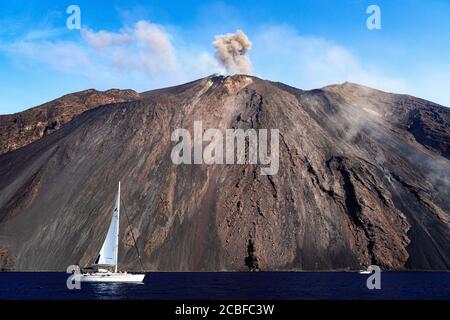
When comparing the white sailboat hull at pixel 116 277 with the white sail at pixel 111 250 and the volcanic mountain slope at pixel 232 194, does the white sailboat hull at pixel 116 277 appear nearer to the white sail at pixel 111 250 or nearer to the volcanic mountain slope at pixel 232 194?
the white sail at pixel 111 250

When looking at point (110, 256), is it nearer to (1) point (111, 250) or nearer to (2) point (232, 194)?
(1) point (111, 250)

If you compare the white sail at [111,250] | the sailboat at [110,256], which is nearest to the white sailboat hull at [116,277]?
the sailboat at [110,256]

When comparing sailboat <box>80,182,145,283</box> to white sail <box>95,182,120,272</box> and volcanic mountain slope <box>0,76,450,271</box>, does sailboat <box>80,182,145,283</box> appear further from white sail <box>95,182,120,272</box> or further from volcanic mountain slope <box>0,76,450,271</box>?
volcanic mountain slope <box>0,76,450,271</box>

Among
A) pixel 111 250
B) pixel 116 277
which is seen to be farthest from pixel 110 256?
pixel 116 277

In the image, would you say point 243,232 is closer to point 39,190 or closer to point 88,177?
point 88,177

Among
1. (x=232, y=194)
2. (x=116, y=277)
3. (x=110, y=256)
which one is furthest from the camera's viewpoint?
(x=232, y=194)

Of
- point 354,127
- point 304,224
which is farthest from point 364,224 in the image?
point 354,127

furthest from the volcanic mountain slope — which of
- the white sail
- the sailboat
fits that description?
the white sail

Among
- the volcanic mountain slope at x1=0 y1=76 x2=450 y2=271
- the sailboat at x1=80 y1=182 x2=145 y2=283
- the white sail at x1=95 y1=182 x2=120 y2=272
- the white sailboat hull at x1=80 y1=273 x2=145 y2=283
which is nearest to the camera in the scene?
the white sailboat hull at x1=80 y1=273 x2=145 y2=283

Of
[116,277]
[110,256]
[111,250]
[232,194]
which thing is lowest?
[116,277]
